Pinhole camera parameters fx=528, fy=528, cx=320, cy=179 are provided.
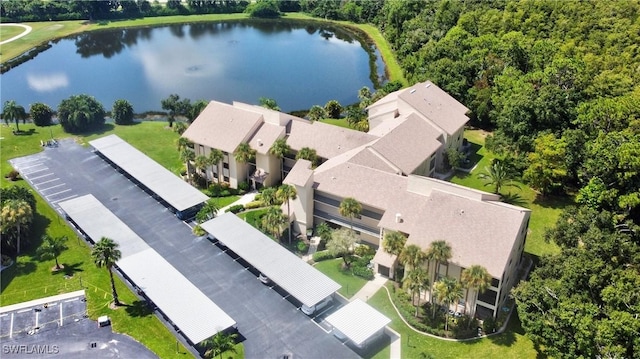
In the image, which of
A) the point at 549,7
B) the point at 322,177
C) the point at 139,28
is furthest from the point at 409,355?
the point at 139,28

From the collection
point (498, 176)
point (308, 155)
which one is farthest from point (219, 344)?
point (498, 176)

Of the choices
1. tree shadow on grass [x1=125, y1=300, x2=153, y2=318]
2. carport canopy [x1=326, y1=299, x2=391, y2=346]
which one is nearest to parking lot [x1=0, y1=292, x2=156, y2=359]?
tree shadow on grass [x1=125, y1=300, x2=153, y2=318]

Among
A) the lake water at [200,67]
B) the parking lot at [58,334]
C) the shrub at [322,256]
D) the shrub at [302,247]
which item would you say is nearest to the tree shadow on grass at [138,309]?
the parking lot at [58,334]

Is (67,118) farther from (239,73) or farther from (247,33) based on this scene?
(247,33)

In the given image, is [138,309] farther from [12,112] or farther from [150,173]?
[12,112]

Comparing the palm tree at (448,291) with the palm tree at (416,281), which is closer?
the palm tree at (448,291)

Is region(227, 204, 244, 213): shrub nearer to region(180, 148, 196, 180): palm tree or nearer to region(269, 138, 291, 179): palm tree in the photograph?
region(269, 138, 291, 179): palm tree

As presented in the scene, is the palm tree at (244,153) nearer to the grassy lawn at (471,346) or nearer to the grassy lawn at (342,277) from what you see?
the grassy lawn at (342,277)
